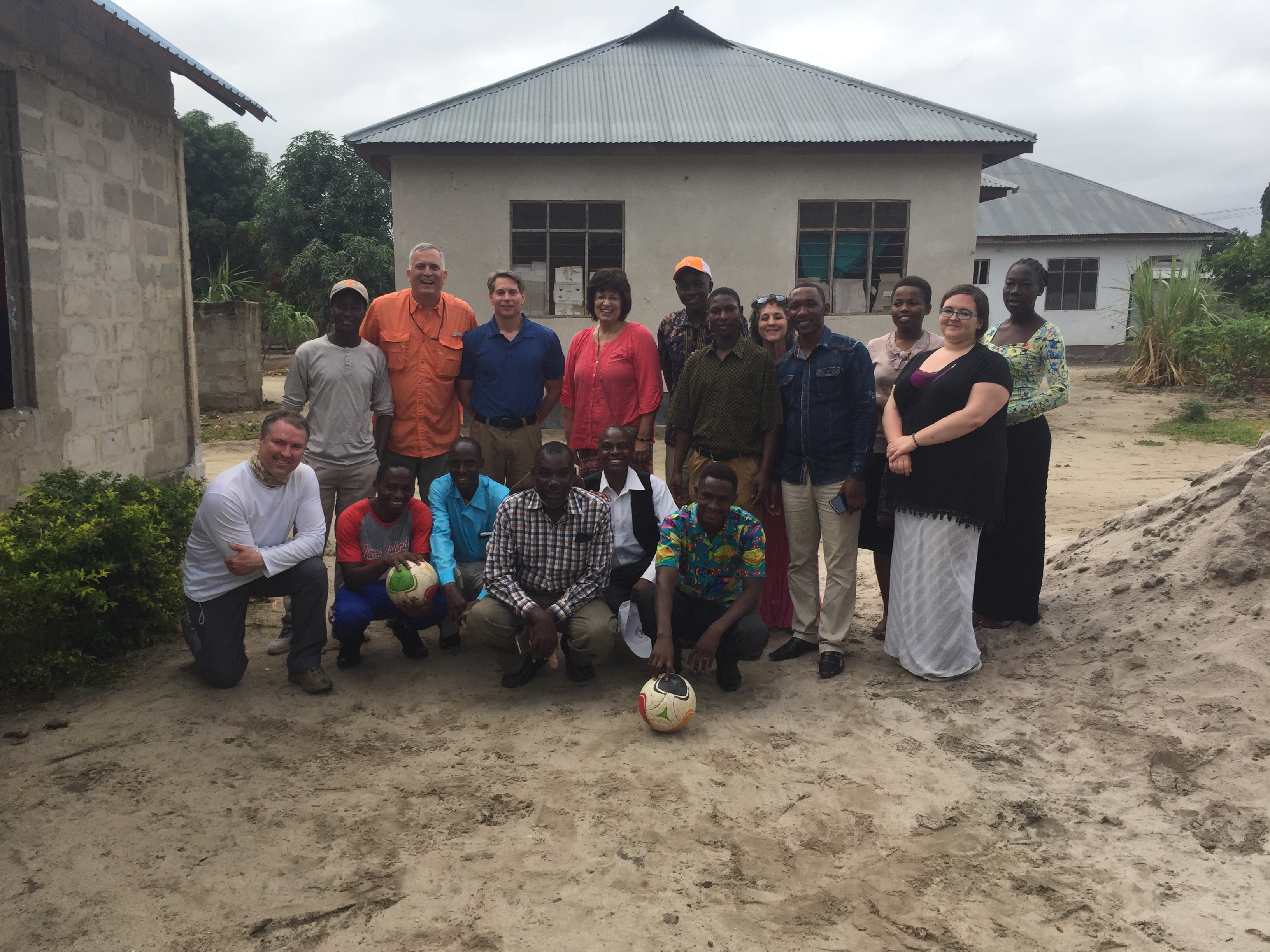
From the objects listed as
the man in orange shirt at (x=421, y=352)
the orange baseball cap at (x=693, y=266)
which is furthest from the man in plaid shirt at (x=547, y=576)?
the orange baseball cap at (x=693, y=266)

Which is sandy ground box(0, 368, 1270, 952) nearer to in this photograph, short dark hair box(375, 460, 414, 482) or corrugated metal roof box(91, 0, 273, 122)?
short dark hair box(375, 460, 414, 482)

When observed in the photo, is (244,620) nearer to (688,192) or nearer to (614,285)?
(614,285)

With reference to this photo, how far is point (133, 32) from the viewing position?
551 cm

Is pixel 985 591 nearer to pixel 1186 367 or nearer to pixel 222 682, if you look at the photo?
pixel 222 682

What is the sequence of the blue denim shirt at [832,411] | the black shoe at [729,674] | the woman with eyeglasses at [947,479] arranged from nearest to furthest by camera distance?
the woman with eyeglasses at [947,479] → the black shoe at [729,674] → the blue denim shirt at [832,411]

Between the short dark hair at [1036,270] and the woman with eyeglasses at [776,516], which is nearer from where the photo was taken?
the short dark hair at [1036,270]

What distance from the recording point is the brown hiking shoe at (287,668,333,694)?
4.31 metres

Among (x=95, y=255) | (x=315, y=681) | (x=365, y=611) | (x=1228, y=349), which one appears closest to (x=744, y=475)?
(x=365, y=611)

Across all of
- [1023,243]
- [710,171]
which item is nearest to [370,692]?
[710,171]

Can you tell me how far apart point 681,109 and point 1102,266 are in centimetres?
1685

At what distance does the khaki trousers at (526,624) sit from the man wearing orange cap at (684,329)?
3.19 ft

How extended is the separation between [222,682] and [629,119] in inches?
393

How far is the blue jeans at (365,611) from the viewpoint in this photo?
453cm

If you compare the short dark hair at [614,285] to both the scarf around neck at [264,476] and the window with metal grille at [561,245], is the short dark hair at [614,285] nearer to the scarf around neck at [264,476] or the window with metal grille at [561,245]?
the scarf around neck at [264,476]
